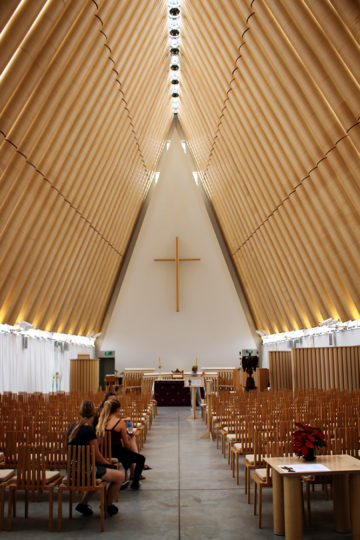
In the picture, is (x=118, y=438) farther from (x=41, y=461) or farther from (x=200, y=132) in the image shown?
(x=200, y=132)

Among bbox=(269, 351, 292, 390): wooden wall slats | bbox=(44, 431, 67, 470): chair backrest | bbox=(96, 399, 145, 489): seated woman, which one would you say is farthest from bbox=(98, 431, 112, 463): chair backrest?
bbox=(269, 351, 292, 390): wooden wall slats

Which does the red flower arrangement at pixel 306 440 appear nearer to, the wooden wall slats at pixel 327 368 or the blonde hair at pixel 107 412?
the blonde hair at pixel 107 412

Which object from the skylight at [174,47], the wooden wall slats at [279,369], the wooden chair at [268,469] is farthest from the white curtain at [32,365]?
the skylight at [174,47]

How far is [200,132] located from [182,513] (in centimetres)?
1639

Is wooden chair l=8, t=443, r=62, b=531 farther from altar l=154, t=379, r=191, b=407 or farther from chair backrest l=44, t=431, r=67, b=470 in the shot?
altar l=154, t=379, r=191, b=407

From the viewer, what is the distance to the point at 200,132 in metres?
19.4

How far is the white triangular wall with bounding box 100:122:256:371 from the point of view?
22.1 metres

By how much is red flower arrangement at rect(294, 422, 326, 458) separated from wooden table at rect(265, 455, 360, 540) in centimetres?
10

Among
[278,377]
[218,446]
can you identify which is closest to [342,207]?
[218,446]

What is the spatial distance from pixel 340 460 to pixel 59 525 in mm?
2647

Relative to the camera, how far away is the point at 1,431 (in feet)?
21.0

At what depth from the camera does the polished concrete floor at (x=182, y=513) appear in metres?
4.42

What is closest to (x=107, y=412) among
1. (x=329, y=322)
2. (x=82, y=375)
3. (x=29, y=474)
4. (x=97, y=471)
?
(x=97, y=471)

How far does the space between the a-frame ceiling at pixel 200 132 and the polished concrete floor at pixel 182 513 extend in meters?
6.24
